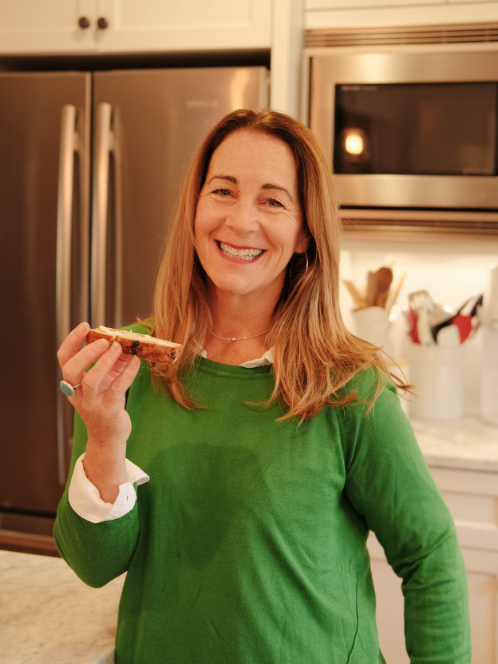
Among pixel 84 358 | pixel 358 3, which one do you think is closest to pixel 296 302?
pixel 84 358

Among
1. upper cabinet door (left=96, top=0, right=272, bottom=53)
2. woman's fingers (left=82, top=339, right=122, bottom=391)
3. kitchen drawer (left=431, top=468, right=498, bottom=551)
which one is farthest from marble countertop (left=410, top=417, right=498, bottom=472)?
upper cabinet door (left=96, top=0, right=272, bottom=53)

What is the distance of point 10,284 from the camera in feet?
6.51

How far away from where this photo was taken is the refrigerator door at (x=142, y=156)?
6.10 ft

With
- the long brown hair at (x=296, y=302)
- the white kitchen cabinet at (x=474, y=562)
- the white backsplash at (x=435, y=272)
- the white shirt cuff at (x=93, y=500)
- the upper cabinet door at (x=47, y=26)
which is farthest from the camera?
the white backsplash at (x=435, y=272)

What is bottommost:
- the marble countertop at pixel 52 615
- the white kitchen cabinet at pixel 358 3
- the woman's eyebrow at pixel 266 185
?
the marble countertop at pixel 52 615

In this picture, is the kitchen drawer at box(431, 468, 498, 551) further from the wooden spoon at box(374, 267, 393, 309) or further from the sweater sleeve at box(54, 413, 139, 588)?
the sweater sleeve at box(54, 413, 139, 588)

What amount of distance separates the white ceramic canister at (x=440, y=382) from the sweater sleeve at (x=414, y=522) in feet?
3.86

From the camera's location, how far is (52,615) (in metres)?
0.80

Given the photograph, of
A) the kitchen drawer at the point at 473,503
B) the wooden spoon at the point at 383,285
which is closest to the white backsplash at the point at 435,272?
the wooden spoon at the point at 383,285

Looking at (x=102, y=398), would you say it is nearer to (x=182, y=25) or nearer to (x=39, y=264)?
(x=39, y=264)

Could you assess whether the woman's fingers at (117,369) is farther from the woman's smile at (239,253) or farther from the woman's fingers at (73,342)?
the woman's smile at (239,253)

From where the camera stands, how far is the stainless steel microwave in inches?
75.5

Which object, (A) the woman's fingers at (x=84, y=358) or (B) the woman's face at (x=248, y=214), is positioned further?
(B) the woman's face at (x=248, y=214)

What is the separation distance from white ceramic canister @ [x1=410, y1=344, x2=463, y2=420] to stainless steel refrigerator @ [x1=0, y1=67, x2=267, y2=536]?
0.93 meters
